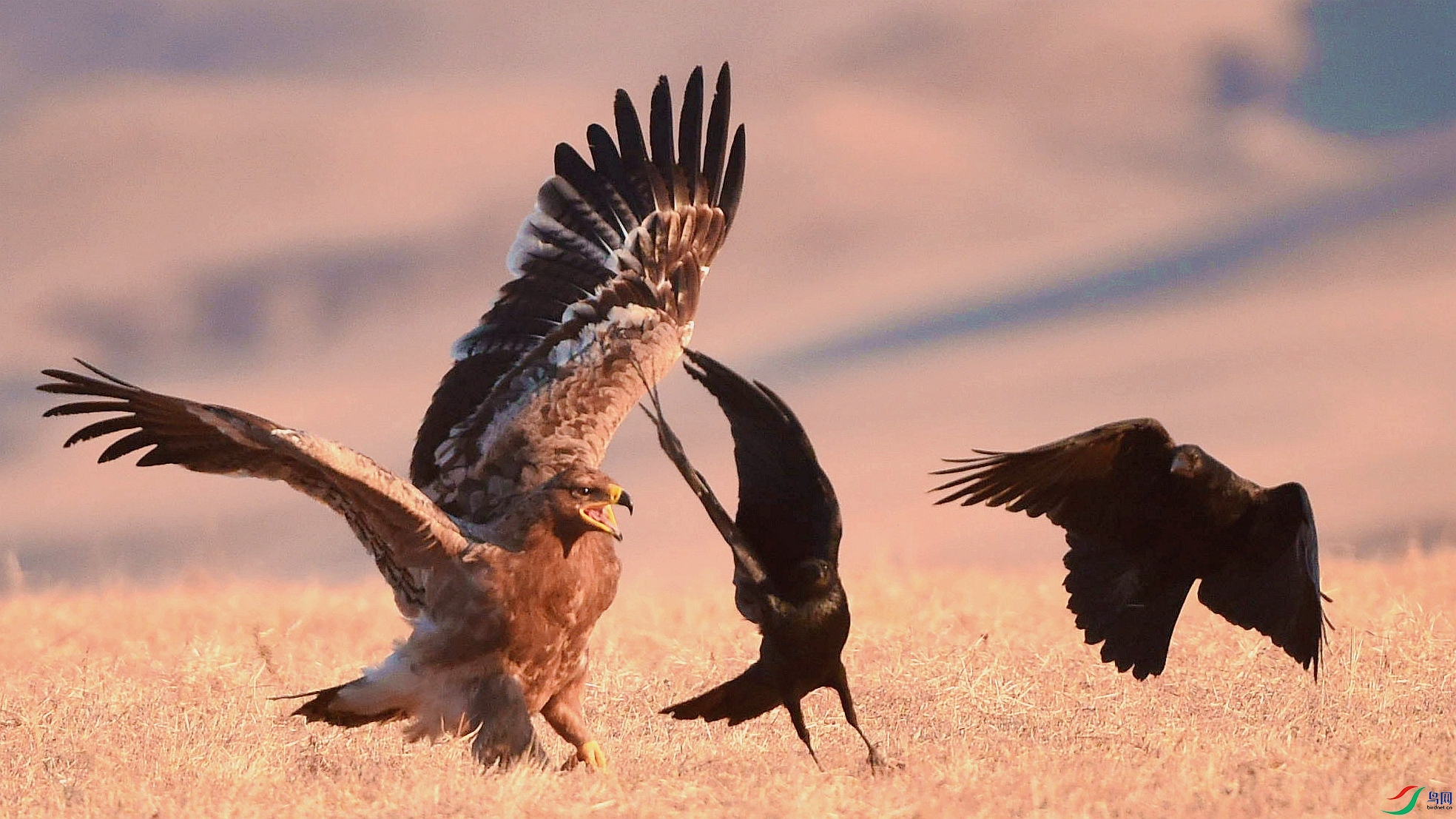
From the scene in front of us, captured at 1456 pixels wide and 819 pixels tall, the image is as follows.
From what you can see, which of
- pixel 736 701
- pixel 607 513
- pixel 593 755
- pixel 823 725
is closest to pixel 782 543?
pixel 736 701

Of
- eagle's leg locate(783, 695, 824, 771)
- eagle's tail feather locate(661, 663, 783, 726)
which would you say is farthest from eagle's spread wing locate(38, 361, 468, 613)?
eagle's leg locate(783, 695, 824, 771)

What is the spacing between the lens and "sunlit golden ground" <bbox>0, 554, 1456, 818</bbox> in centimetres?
572

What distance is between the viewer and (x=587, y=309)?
30.3 feet

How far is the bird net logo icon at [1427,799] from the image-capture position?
212 inches

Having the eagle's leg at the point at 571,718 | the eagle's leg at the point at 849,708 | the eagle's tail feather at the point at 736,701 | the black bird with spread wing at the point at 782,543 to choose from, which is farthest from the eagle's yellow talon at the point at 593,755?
the eagle's leg at the point at 849,708

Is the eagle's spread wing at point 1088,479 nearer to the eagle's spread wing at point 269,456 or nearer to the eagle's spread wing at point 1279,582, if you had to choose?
the eagle's spread wing at point 1279,582

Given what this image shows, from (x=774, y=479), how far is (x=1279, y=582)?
283cm

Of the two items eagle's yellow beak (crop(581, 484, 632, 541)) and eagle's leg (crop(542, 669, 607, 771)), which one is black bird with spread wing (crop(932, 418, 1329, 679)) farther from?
eagle's leg (crop(542, 669, 607, 771))

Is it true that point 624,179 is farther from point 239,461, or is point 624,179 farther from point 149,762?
point 149,762

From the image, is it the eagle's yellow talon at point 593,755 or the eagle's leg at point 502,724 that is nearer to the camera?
the eagle's leg at point 502,724

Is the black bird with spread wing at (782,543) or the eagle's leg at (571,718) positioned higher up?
the black bird with spread wing at (782,543)

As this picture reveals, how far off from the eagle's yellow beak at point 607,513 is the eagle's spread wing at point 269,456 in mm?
592

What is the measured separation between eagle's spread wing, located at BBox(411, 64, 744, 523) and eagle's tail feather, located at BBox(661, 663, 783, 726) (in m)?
1.93

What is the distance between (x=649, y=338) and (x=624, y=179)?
1.36m
